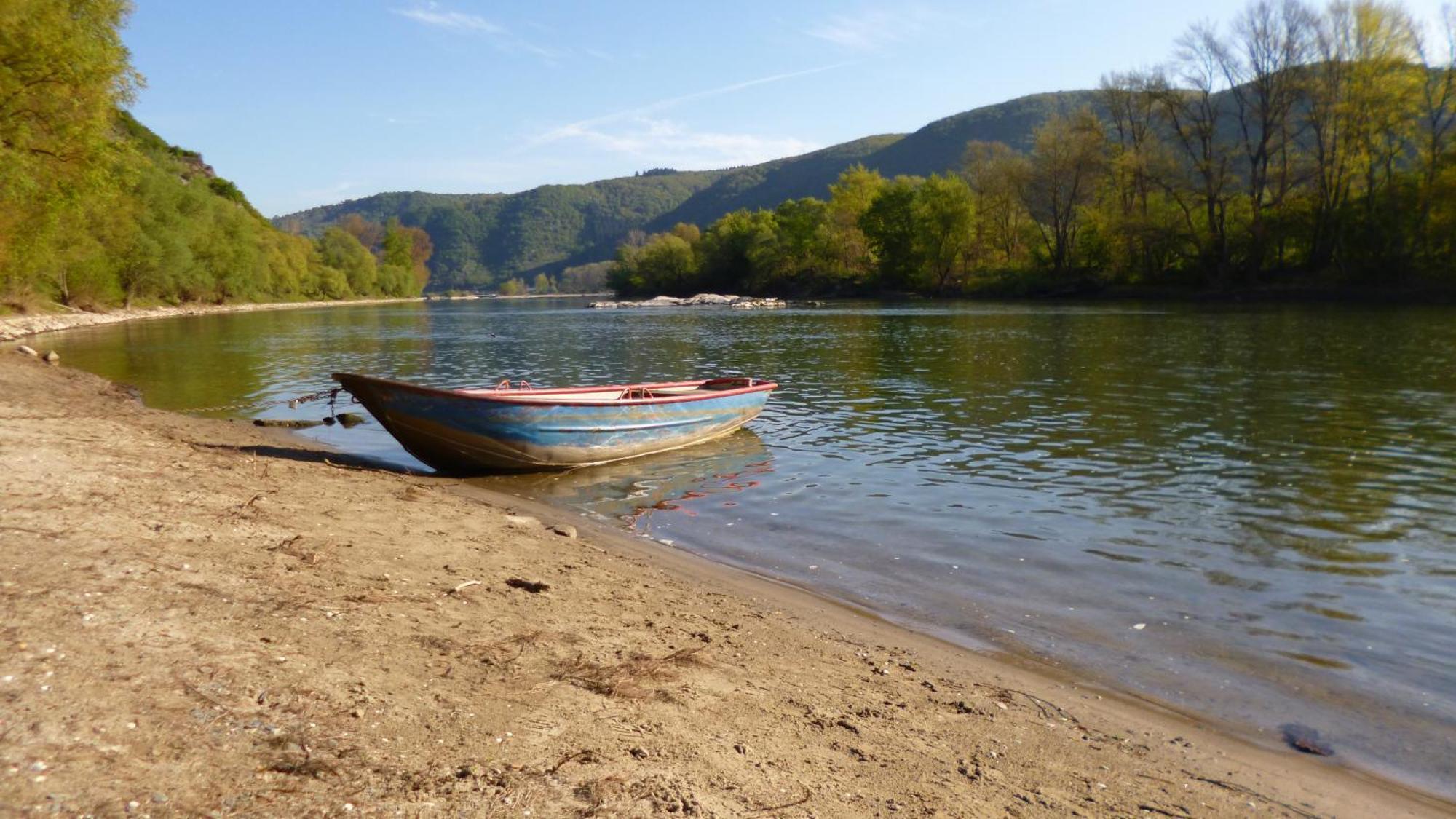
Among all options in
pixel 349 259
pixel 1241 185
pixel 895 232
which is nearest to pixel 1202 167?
pixel 1241 185

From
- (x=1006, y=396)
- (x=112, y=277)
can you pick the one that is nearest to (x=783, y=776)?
(x=1006, y=396)

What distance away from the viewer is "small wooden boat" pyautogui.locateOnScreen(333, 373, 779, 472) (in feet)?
42.2

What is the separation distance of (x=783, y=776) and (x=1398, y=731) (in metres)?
4.18

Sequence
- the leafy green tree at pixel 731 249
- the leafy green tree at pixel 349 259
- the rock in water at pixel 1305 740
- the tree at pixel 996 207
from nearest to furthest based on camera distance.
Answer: the rock in water at pixel 1305 740
the tree at pixel 996 207
the leafy green tree at pixel 731 249
the leafy green tree at pixel 349 259

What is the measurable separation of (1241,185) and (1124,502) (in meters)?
61.4

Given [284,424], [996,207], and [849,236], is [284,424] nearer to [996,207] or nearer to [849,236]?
[996,207]

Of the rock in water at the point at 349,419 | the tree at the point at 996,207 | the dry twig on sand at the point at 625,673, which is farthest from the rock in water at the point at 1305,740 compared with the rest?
the tree at the point at 996,207

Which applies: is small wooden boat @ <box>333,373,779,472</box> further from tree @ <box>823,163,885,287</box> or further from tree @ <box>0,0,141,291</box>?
tree @ <box>823,163,885,287</box>

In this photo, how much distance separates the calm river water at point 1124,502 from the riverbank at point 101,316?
16171 millimetres

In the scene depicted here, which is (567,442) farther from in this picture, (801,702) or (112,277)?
(112,277)

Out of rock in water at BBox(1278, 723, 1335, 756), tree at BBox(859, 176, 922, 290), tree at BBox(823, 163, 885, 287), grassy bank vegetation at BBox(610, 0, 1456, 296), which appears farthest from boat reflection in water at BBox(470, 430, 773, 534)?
tree at BBox(823, 163, 885, 287)

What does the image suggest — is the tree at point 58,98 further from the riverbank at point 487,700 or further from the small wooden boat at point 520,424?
the riverbank at point 487,700

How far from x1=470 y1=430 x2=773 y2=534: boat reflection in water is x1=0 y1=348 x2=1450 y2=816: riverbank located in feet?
13.6

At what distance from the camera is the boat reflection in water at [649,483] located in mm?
12312
